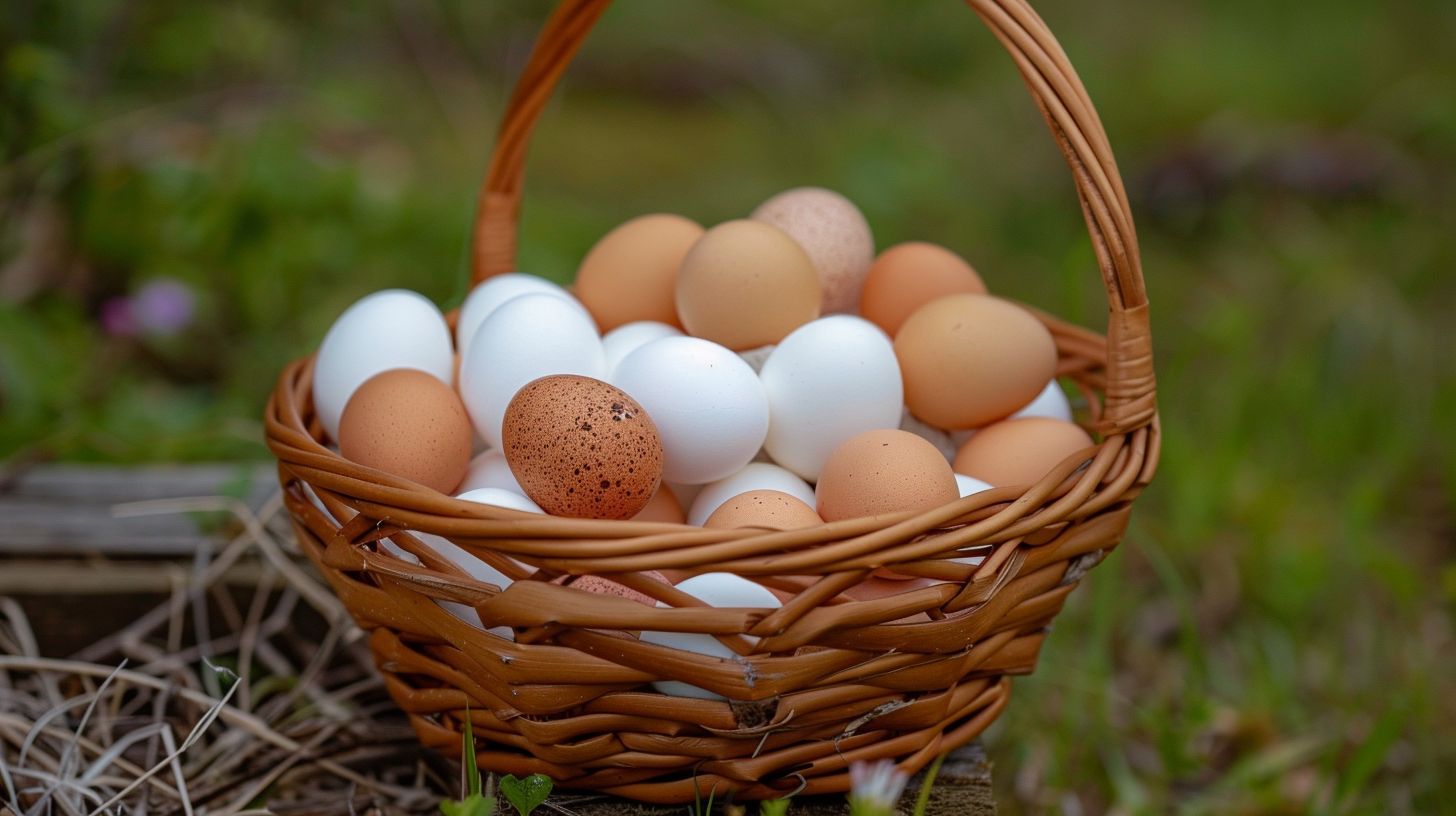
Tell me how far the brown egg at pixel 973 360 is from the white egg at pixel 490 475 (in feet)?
1.44

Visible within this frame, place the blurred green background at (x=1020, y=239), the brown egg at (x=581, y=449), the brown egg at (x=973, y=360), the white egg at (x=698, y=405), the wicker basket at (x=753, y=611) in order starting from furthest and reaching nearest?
the blurred green background at (x=1020, y=239), the brown egg at (x=973, y=360), the white egg at (x=698, y=405), the brown egg at (x=581, y=449), the wicker basket at (x=753, y=611)

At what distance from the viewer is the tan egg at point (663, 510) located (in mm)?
1094

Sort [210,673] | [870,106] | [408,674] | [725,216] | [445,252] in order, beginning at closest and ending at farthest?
[408,674], [210,673], [445,252], [725,216], [870,106]

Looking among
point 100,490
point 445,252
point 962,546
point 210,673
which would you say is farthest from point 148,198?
point 962,546

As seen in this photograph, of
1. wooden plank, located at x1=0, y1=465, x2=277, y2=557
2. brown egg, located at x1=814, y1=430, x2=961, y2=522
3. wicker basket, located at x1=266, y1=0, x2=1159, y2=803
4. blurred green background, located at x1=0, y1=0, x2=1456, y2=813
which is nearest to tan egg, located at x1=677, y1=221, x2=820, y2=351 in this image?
brown egg, located at x1=814, y1=430, x2=961, y2=522

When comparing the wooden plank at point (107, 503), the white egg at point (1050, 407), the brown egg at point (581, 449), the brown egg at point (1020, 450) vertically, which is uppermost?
the brown egg at point (581, 449)

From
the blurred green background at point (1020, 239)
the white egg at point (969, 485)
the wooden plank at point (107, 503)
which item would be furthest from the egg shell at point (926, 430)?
the wooden plank at point (107, 503)

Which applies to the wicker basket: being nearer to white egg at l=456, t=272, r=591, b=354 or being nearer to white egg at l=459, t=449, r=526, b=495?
white egg at l=459, t=449, r=526, b=495

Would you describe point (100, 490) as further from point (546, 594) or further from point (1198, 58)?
point (1198, 58)

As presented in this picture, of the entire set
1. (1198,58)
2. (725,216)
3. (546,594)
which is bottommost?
(725,216)

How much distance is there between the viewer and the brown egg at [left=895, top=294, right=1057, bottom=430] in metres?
1.16

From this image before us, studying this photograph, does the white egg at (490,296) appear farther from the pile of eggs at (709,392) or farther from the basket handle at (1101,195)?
the basket handle at (1101,195)

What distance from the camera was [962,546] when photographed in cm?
85

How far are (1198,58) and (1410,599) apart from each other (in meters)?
2.67
